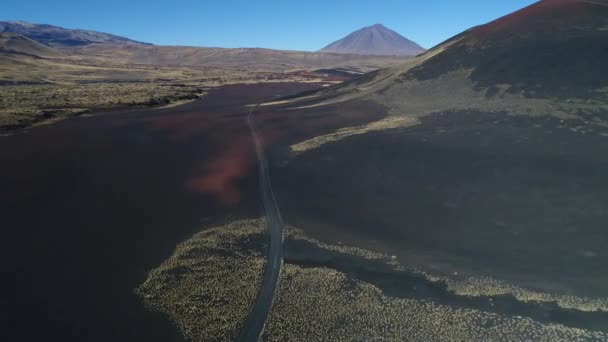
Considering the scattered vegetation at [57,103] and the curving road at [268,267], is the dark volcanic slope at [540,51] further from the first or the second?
the scattered vegetation at [57,103]

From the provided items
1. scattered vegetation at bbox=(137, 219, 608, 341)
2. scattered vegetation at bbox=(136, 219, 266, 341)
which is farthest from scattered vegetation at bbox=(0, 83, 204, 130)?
scattered vegetation at bbox=(137, 219, 608, 341)

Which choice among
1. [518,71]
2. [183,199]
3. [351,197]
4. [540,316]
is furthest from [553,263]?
[518,71]

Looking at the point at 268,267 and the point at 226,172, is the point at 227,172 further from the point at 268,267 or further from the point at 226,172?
the point at 268,267

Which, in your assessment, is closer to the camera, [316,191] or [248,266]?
[248,266]

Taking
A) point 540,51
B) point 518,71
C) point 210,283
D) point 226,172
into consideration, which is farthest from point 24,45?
point 210,283

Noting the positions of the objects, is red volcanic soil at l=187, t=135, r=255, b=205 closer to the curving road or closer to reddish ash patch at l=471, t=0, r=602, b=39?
the curving road

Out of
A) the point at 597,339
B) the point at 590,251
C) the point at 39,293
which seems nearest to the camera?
the point at 597,339

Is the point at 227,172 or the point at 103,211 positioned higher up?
the point at 227,172

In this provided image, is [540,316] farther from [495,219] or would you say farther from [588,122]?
[588,122]
